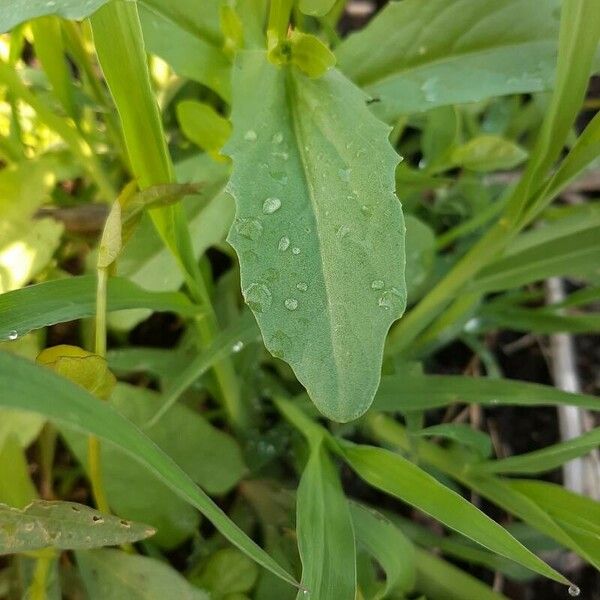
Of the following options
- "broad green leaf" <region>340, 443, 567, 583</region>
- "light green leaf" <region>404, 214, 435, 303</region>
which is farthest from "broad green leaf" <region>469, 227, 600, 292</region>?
"broad green leaf" <region>340, 443, 567, 583</region>

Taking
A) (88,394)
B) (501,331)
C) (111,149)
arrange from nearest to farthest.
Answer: (88,394)
(111,149)
(501,331)

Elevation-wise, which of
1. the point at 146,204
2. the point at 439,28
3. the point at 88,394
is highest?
the point at 439,28

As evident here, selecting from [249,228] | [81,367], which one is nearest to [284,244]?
[249,228]

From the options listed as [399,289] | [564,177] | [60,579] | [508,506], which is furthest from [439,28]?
[60,579]

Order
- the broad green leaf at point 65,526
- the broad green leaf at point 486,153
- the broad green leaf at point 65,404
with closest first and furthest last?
the broad green leaf at point 65,404
the broad green leaf at point 65,526
the broad green leaf at point 486,153

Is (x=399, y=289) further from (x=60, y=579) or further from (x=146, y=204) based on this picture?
(x=60, y=579)

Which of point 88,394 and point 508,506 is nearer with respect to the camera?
point 88,394

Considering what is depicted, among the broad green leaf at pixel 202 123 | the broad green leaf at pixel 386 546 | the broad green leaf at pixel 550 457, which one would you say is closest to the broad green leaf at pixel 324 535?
the broad green leaf at pixel 386 546

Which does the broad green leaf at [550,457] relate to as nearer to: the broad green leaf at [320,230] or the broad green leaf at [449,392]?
the broad green leaf at [449,392]
